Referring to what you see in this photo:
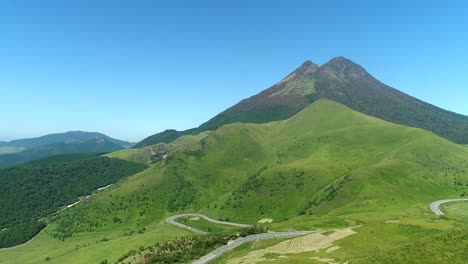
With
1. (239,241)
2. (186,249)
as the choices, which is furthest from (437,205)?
(186,249)

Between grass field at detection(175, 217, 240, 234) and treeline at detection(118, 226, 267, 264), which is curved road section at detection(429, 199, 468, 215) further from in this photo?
grass field at detection(175, 217, 240, 234)

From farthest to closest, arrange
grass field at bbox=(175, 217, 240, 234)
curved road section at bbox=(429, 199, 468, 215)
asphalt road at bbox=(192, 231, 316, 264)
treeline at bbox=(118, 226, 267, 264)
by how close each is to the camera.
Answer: grass field at bbox=(175, 217, 240, 234), curved road section at bbox=(429, 199, 468, 215), treeline at bbox=(118, 226, 267, 264), asphalt road at bbox=(192, 231, 316, 264)

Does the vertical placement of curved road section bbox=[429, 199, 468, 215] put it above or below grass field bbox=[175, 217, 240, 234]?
above

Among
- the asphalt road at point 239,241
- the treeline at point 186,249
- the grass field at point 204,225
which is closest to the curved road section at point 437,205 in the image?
the asphalt road at point 239,241

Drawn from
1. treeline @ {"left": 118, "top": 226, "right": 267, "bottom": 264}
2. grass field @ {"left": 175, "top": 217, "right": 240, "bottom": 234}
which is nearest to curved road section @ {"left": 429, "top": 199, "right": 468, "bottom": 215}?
treeline @ {"left": 118, "top": 226, "right": 267, "bottom": 264}

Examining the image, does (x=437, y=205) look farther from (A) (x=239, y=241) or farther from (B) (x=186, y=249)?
(B) (x=186, y=249)

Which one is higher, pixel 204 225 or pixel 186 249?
pixel 186 249

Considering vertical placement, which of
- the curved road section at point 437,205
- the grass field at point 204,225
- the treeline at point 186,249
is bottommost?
the grass field at point 204,225

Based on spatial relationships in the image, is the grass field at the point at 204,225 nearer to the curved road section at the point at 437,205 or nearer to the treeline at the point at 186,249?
the treeline at the point at 186,249

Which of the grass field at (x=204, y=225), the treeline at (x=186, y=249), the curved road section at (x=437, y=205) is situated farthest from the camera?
the grass field at (x=204, y=225)

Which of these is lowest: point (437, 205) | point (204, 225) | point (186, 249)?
point (204, 225)

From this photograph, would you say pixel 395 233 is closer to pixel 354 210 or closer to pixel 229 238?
pixel 229 238

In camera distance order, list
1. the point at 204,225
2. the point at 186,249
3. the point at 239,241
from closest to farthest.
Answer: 1. the point at 186,249
2. the point at 239,241
3. the point at 204,225
